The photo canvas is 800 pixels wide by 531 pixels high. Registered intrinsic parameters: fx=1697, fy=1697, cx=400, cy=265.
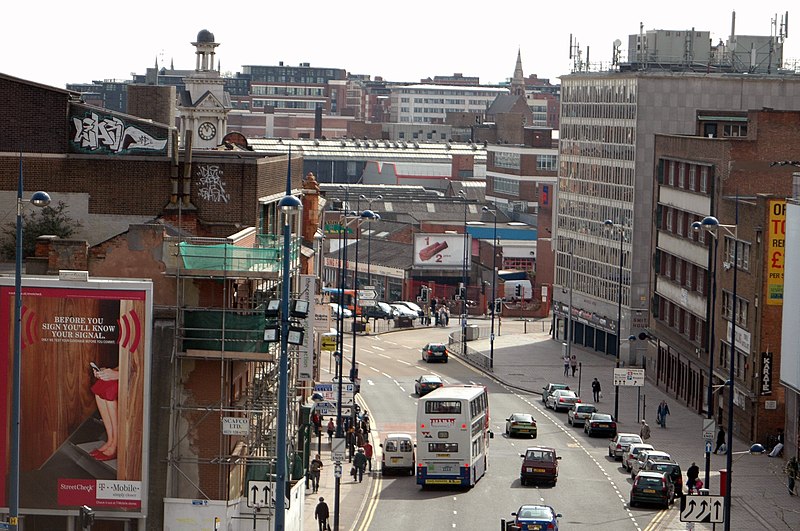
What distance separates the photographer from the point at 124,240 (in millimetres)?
50938

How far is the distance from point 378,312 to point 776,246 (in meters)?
64.7

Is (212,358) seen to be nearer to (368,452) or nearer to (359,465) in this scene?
(359,465)

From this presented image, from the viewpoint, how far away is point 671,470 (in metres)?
64.9

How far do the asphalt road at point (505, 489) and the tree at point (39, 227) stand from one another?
14119 mm

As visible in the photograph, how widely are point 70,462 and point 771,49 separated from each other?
82.2 metres

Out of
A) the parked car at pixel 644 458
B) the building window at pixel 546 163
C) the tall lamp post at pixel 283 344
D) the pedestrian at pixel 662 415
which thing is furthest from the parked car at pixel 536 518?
the building window at pixel 546 163

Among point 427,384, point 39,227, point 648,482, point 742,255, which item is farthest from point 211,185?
point 427,384

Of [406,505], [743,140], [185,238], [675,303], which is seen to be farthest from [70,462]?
[675,303]

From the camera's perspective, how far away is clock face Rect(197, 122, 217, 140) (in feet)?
440

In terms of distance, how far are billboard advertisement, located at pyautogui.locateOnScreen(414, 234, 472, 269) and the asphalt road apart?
51492 mm

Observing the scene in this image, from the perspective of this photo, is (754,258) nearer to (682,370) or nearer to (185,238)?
(682,370)

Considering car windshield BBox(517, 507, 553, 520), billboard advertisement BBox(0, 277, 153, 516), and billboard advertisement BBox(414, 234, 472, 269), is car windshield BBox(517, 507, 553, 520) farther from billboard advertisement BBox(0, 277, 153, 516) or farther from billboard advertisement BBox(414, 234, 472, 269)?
billboard advertisement BBox(414, 234, 472, 269)

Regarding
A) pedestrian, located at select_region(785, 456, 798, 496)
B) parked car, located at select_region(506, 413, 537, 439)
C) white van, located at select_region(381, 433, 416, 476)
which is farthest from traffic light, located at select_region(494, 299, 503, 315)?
pedestrian, located at select_region(785, 456, 798, 496)

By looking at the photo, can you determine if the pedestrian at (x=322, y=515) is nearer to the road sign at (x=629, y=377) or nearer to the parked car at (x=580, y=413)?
the road sign at (x=629, y=377)
